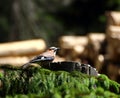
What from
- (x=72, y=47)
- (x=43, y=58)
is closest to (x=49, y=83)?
(x=43, y=58)

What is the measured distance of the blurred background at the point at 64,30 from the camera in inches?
Result: 564

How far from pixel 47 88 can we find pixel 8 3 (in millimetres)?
20367

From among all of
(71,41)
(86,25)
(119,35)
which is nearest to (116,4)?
(86,25)

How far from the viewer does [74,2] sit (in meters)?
26.4

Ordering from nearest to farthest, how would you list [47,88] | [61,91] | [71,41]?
[61,91]
[47,88]
[71,41]

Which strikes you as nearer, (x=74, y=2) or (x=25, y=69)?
(x=25, y=69)

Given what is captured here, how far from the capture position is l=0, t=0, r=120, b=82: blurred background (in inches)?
564

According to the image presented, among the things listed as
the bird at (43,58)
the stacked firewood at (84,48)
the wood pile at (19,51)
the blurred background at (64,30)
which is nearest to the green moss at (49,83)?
the bird at (43,58)

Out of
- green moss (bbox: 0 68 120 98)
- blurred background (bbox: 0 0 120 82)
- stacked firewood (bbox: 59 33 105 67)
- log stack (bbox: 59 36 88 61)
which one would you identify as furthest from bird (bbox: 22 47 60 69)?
log stack (bbox: 59 36 88 61)

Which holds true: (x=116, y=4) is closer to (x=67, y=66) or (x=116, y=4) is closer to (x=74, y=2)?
(x=74, y=2)

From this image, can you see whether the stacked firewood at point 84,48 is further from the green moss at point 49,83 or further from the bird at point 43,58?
the green moss at point 49,83

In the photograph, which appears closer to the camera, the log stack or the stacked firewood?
the stacked firewood

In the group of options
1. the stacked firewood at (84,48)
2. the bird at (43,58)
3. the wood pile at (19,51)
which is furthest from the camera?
the wood pile at (19,51)

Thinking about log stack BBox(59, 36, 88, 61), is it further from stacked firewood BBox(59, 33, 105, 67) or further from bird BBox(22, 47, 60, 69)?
bird BBox(22, 47, 60, 69)
